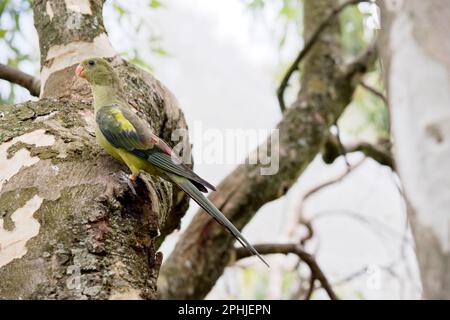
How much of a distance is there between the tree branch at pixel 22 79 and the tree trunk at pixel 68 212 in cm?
83

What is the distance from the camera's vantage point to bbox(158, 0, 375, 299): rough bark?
12.2 feet

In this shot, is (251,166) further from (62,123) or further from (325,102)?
(62,123)

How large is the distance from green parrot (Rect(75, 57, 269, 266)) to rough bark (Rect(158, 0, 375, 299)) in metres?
1.38

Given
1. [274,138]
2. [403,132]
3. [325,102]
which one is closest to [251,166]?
[274,138]

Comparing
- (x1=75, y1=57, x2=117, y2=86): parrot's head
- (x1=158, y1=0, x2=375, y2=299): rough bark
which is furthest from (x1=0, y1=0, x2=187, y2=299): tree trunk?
(x1=158, y1=0, x2=375, y2=299): rough bark

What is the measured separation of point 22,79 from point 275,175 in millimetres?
1539

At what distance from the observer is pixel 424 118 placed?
108cm

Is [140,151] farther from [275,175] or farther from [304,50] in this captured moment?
[304,50]

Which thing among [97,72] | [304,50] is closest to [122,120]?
[97,72]

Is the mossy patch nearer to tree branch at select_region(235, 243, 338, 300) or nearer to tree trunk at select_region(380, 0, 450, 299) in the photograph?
tree trunk at select_region(380, 0, 450, 299)

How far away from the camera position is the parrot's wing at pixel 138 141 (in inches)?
89.4

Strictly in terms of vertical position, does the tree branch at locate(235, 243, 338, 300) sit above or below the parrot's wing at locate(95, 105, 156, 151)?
below

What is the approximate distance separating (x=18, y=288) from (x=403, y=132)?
1.08 meters
